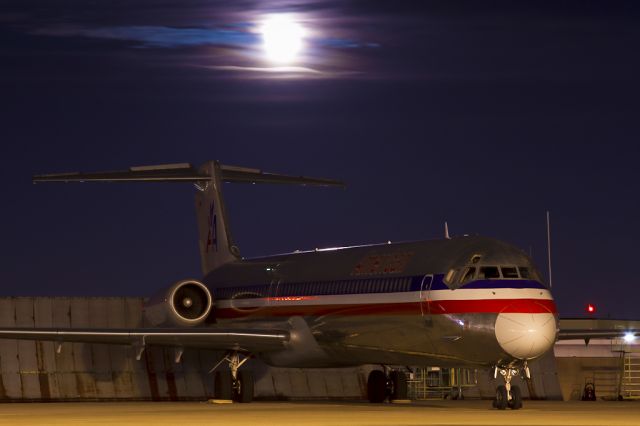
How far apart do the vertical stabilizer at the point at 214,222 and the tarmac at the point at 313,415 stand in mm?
8608

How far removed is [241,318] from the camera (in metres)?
37.2

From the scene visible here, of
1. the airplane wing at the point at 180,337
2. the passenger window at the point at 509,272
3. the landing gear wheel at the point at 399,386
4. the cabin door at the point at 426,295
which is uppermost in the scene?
the passenger window at the point at 509,272

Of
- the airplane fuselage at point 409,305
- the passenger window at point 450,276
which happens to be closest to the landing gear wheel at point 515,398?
the airplane fuselage at point 409,305

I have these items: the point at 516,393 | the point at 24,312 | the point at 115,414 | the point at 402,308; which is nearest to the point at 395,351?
the point at 402,308

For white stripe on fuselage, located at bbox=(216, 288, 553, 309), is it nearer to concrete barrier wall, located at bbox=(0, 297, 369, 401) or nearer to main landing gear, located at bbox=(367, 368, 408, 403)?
main landing gear, located at bbox=(367, 368, 408, 403)

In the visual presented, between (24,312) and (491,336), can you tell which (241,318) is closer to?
(24,312)

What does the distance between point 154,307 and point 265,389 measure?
5.23 m

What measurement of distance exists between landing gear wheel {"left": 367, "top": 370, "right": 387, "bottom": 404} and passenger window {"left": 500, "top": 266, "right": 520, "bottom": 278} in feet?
26.5

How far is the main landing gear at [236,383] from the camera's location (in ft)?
116

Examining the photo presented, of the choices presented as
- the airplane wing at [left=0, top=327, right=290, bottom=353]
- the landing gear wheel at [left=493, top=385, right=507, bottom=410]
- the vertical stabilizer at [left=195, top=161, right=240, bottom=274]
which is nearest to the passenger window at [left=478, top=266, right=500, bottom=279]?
the landing gear wheel at [left=493, top=385, right=507, bottom=410]

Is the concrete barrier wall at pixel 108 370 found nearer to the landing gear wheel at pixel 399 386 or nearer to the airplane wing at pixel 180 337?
the landing gear wheel at pixel 399 386

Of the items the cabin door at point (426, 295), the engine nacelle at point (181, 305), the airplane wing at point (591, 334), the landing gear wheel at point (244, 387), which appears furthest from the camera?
the engine nacelle at point (181, 305)

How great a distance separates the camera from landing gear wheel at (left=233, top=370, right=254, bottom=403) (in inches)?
1388

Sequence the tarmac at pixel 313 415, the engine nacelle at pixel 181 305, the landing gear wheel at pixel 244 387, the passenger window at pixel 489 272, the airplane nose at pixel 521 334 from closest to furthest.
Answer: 1. the tarmac at pixel 313 415
2. the airplane nose at pixel 521 334
3. the passenger window at pixel 489 272
4. the landing gear wheel at pixel 244 387
5. the engine nacelle at pixel 181 305
